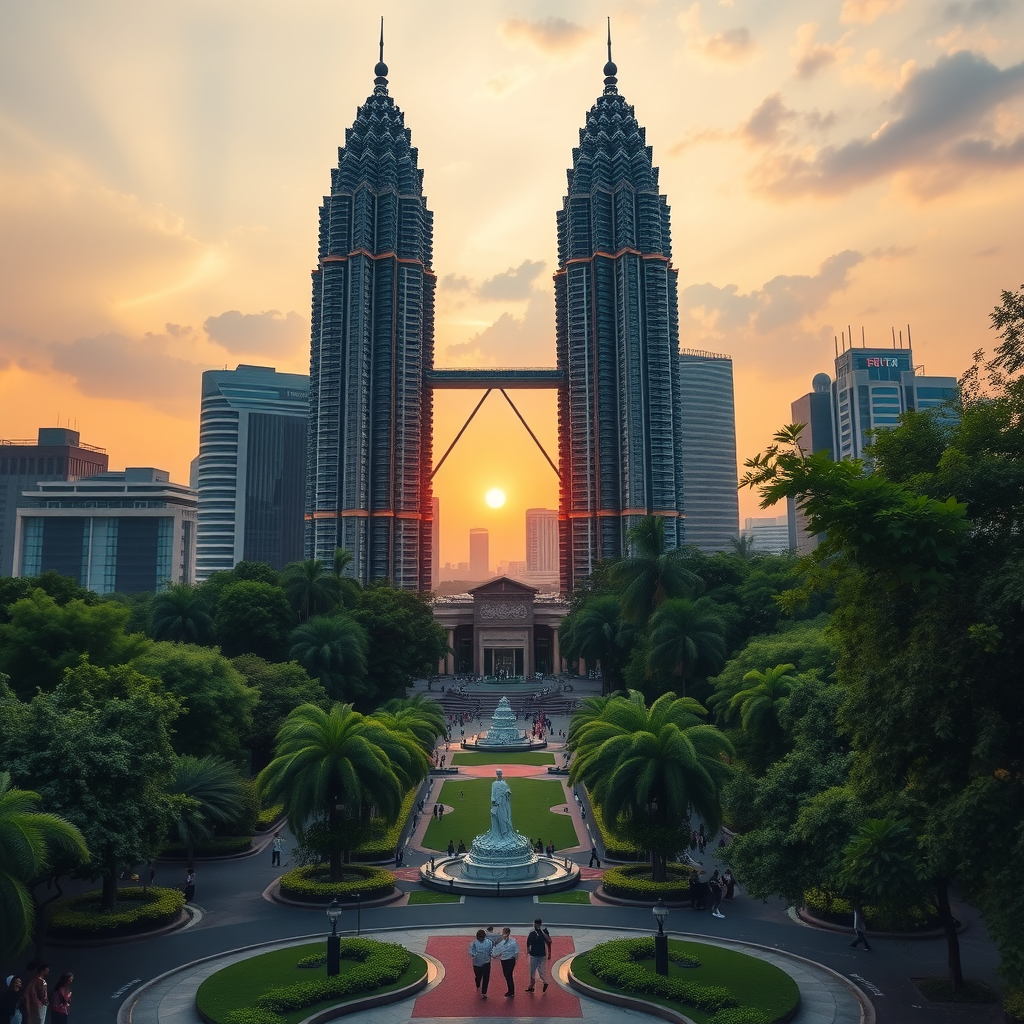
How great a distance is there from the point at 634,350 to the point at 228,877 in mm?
107918

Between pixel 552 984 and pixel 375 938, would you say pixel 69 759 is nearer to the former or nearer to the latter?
pixel 375 938

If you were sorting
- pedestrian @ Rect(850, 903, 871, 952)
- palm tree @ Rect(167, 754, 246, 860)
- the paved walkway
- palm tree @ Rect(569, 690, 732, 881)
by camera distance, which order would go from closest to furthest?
the paved walkway → pedestrian @ Rect(850, 903, 871, 952) → palm tree @ Rect(569, 690, 732, 881) → palm tree @ Rect(167, 754, 246, 860)

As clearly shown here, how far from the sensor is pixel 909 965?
25031mm

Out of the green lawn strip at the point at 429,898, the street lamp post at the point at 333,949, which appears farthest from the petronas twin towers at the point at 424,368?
the street lamp post at the point at 333,949

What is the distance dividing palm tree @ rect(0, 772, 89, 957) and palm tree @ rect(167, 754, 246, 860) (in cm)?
1311

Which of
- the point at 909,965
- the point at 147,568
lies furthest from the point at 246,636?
the point at 147,568

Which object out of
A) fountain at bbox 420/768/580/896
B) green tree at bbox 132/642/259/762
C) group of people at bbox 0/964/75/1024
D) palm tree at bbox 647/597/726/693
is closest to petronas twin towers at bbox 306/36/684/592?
palm tree at bbox 647/597/726/693

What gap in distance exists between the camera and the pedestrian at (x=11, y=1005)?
18844mm

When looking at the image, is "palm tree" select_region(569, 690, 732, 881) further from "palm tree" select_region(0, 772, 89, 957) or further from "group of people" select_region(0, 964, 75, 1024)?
"group of people" select_region(0, 964, 75, 1024)

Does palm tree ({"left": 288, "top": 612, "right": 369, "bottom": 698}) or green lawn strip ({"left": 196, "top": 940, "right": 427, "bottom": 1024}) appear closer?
green lawn strip ({"left": 196, "top": 940, "right": 427, "bottom": 1024})

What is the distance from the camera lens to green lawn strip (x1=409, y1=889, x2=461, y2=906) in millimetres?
32062

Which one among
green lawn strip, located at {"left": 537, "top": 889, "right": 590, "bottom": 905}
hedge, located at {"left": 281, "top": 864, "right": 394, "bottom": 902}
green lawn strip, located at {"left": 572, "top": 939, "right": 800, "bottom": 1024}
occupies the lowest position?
green lawn strip, located at {"left": 537, "top": 889, "right": 590, "bottom": 905}

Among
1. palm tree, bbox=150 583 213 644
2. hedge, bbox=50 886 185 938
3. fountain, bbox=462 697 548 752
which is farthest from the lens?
fountain, bbox=462 697 548 752

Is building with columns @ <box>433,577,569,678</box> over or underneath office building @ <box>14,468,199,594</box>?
underneath
